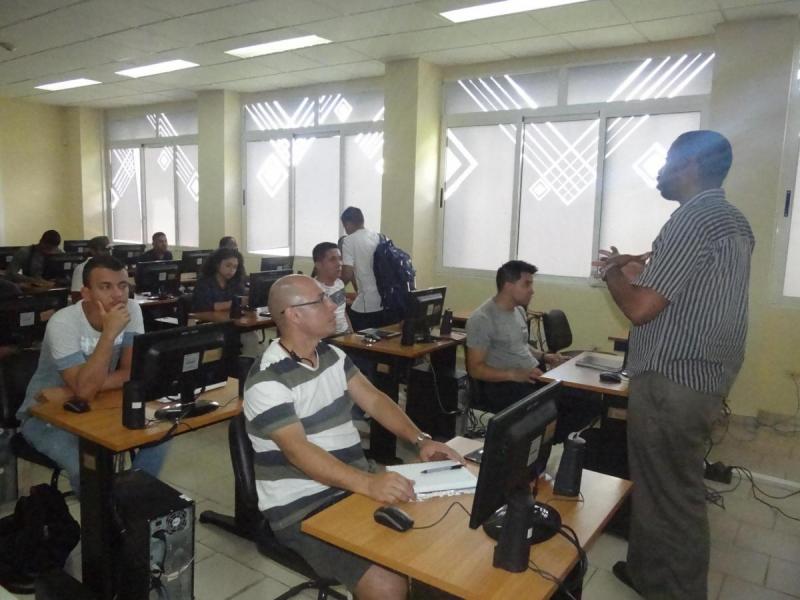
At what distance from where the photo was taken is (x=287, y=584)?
8.45ft

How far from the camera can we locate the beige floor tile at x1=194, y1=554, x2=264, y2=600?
8.24 ft

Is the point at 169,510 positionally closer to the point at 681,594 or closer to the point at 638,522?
the point at 638,522

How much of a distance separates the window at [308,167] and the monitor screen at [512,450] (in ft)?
19.7

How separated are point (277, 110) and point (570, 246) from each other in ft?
14.5

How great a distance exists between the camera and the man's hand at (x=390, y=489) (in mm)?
1715

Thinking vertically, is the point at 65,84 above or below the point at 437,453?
above

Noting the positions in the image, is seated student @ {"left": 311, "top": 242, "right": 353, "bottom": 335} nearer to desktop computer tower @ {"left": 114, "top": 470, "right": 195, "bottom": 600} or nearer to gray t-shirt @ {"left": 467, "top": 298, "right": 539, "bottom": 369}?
gray t-shirt @ {"left": 467, "top": 298, "right": 539, "bottom": 369}

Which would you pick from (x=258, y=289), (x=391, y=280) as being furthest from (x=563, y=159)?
(x=258, y=289)

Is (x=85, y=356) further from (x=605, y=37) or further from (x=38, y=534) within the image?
(x=605, y=37)

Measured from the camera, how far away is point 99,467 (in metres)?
2.24

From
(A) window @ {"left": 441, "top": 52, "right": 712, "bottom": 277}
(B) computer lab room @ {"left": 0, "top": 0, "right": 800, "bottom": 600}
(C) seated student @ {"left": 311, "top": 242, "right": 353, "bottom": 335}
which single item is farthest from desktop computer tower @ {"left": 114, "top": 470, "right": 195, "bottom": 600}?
(A) window @ {"left": 441, "top": 52, "right": 712, "bottom": 277}

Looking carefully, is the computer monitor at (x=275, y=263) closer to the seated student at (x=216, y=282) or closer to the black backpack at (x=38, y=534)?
the seated student at (x=216, y=282)

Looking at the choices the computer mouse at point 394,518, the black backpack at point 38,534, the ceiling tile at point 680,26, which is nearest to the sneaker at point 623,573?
the computer mouse at point 394,518

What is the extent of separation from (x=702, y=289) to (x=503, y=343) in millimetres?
1642
